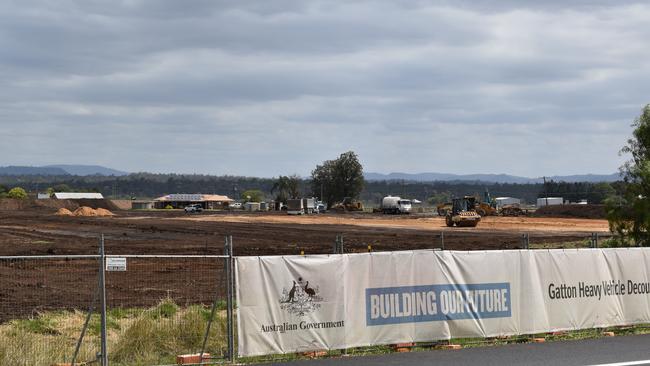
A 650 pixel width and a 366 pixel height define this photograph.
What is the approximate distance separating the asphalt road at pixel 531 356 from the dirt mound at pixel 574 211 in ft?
264

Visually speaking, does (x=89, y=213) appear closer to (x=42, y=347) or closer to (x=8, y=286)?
(x=8, y=286)

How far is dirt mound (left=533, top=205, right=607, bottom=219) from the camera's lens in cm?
9762

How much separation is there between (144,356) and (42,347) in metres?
1.88

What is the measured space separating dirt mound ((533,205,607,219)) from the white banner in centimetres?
7787

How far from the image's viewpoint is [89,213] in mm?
112312

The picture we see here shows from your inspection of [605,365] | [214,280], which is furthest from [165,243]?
[605,365]

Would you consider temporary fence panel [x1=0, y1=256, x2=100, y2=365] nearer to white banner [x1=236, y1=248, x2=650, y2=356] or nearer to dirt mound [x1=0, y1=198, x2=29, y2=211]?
white banner [x1=236, y1=248, x2=650, y2=356]

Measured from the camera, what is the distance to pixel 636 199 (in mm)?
34219

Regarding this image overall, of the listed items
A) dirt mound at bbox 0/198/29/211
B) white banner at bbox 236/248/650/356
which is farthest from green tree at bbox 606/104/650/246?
dirt mound at bbox 0/198/29/211

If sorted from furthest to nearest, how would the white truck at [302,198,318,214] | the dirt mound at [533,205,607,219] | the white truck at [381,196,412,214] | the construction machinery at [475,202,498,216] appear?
the white truck at [302,198,318,214] < the white truck at [381,196,412,214] < the construction machinery at [475,202,498,216] < the dirt mound at [533,205,607,219]

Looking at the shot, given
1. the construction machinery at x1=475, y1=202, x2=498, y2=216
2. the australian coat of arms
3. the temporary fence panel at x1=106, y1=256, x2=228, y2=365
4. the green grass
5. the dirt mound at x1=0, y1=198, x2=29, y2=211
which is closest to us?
the green grass

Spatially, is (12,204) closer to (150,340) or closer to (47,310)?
(47,310)

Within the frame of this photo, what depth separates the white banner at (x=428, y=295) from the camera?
15.8 metres

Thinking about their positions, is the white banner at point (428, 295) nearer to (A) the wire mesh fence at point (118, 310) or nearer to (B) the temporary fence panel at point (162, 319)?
(A) the wire mesh fence at point (118, 310)
